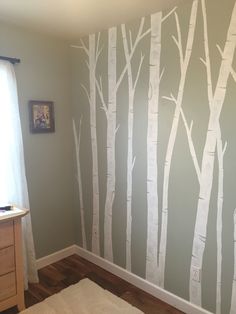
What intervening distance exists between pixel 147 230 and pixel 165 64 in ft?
4.50

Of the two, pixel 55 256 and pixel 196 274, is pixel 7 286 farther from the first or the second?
pixel 196 274

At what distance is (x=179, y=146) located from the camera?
2059mm

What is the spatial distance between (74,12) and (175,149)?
51.0 inches

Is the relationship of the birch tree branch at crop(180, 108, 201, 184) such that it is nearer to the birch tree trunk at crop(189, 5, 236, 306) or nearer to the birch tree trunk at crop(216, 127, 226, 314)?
the birch tree trunk at crop(189, 5, 236, 306)

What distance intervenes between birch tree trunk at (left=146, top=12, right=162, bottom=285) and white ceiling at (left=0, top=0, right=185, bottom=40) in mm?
187

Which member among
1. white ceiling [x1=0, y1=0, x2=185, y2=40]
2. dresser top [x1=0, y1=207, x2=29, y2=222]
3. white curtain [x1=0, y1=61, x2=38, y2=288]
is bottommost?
dresser top [x1=0, y1=207, x2=29, y2=222]

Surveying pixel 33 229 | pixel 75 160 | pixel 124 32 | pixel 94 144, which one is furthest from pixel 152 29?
pixel 33 229

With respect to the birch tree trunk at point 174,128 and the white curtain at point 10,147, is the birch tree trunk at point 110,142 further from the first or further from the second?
the white curtain at point 10,147

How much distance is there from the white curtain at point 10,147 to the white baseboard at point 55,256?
33 centimetres

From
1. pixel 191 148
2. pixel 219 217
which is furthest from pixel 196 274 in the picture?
pixel 191 148

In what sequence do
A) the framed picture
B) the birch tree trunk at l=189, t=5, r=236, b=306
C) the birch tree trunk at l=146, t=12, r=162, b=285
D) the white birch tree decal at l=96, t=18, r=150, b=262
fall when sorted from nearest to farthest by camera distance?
the birch tree trunk at l=189, t=5, r=236, b=306, the birch tree trunk at l=146, t=12, r=162, b=285, the white birch tree decal at l=96, t=18, r=150, b=262, the framed picture

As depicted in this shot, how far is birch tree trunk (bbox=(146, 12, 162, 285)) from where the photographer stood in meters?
2.11

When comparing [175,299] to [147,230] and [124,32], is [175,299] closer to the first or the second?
[147,230]

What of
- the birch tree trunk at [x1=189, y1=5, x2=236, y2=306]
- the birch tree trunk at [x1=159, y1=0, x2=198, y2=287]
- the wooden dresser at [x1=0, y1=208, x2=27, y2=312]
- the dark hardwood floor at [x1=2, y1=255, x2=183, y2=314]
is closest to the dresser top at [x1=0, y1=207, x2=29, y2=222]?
the wooden dresser at [x1=0, y1=208, x2=27, y2=312]
